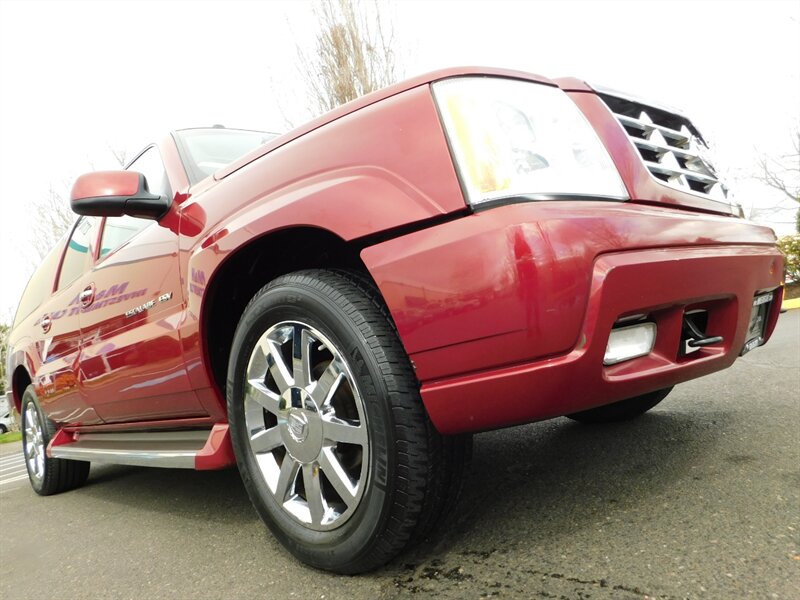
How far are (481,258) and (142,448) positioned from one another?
189cm

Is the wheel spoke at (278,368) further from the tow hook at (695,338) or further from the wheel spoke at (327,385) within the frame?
the tow hook at (695,338)

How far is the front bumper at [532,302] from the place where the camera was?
1.28 meters

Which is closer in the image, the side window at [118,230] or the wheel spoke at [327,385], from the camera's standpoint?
the wheel spoke at [327,385]

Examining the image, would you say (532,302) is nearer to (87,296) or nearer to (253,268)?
(253,268)

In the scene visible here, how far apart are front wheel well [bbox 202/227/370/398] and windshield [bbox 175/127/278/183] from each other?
1.87 ft

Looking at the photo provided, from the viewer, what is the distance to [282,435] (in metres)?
1.74

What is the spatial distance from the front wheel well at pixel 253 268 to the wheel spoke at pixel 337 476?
1.78ft

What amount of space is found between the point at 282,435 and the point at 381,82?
12489 millimetres

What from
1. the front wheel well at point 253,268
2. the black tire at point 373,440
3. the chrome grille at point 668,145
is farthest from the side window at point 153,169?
the chrome grille at point 668,145

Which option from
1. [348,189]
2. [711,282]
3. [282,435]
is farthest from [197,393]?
[711,282]

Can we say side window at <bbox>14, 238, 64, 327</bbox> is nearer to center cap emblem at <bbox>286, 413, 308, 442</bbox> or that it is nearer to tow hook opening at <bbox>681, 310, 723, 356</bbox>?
center cap emblem at <bbox>286, 413, 308, 442</bbox>

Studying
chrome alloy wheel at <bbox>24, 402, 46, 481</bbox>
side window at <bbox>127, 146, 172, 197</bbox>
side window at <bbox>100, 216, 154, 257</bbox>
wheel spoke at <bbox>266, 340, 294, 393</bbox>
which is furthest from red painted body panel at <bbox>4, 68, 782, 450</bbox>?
chrome alloy wheel at <bbox>24, 402, 46, 481</bbox>

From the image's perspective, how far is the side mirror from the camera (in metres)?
2.14

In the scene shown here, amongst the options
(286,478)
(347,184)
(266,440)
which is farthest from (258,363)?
(347,184)
